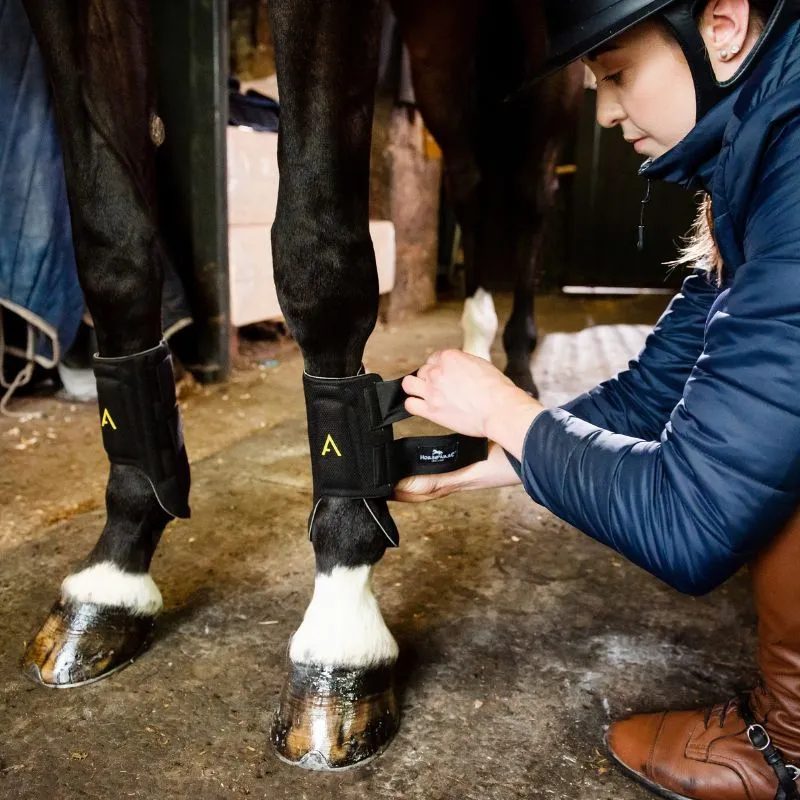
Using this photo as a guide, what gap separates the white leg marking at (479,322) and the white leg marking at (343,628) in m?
1.21

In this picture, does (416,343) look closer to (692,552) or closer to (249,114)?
(249,114)

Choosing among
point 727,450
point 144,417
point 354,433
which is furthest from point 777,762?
point 144,417

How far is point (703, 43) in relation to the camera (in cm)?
59

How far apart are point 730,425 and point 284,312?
0.41 meters

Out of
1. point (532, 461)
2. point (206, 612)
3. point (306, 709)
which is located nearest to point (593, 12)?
point (532, 461)

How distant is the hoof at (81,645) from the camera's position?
78 cm

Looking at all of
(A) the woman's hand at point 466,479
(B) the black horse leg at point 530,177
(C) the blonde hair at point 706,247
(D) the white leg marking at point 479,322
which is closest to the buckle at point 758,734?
(A) the woman's hand at point 466,479

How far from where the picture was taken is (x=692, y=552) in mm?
569

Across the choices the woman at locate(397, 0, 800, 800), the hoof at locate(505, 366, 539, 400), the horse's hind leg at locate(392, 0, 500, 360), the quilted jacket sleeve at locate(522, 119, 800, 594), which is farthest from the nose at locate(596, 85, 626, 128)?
the hoof at locate(505, 366, 539, 400)

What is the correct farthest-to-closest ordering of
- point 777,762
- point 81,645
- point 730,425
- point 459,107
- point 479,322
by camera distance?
point 479,322 < point 459,107 < point 81,645 < point 777,762 < point 730,425

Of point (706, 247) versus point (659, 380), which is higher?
point (706, 247)

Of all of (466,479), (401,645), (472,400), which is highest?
(472,400)

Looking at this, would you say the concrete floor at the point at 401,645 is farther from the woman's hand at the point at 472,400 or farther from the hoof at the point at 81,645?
the woman's hand at the point at 472,400

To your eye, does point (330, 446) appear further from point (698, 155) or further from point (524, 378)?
point (524, 378)
